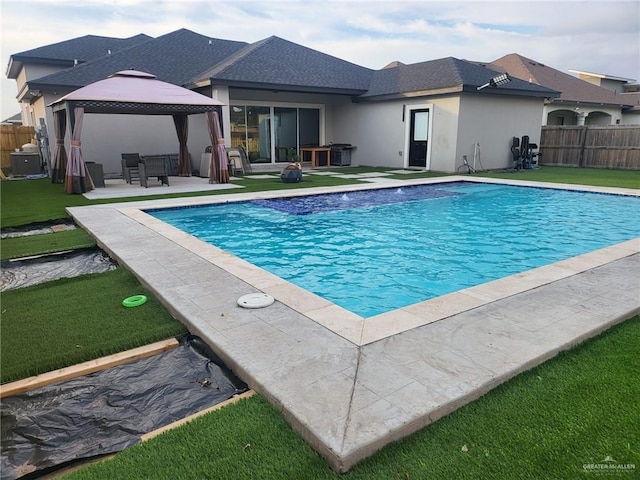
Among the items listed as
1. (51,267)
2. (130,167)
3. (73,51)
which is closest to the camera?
(51,267)

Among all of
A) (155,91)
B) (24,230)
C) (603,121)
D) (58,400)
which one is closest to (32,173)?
(155,91)

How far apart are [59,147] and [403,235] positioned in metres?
10.5

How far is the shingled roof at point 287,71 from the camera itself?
50.1 ft

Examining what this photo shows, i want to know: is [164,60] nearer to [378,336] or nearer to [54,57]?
[54,57]

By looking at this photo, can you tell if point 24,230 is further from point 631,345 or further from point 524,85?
point 524,85

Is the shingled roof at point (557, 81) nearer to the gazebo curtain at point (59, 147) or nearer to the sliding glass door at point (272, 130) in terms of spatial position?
the sliding glass door at point (272, 130)

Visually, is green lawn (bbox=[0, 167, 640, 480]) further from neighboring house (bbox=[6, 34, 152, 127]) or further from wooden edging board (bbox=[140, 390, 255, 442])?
neighboring house (bbox=[6, 34, 152, 127])

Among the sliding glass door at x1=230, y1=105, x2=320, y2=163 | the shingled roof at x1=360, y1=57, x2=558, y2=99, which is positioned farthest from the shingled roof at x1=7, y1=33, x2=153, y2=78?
the shingled roof at x1=360, y1=57, x2=558, y2=99

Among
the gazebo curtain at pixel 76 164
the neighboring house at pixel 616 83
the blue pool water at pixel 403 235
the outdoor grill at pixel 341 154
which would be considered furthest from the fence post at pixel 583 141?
the gazebo curtain at pixel 76 164

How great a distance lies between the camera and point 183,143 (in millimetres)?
15070

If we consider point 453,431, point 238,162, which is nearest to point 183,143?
point 238,162

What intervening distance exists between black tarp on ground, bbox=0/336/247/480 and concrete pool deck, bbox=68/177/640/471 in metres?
0.22

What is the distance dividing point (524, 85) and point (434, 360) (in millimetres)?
17543

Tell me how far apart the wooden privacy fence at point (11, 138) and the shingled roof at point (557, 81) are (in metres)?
24.5
